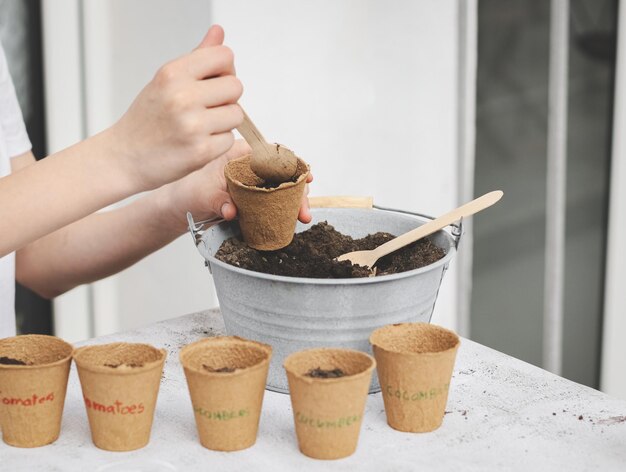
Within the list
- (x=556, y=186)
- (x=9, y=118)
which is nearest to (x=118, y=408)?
(x=9, y=118)

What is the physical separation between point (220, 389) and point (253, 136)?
1.18 ft

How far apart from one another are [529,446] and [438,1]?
5.14ft

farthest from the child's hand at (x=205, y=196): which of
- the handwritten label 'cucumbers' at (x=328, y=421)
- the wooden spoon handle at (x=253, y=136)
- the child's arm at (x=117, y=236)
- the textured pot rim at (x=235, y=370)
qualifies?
the handwritten label 'cucumbers' at (x=328, y=421)

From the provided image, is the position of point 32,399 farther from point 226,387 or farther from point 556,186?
point 556,186

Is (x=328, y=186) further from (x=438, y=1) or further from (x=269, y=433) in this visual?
(x=269, y=433)

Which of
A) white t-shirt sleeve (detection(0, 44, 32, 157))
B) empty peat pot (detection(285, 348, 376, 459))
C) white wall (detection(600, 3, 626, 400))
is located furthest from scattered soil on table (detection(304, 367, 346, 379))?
white wall (detection(600, 3, 626, 400))

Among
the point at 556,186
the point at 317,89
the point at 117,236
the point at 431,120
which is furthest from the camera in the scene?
the point at 556,186

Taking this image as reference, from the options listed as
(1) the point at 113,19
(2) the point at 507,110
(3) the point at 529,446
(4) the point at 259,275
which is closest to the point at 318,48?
(1) the point at 113,19

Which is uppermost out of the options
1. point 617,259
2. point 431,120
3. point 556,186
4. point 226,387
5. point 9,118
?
point 9,118

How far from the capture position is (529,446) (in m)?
0.89

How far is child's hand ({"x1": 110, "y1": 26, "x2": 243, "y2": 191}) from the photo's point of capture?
3.06 feet

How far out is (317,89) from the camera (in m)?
1.99

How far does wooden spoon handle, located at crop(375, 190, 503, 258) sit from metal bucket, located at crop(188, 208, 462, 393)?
5cm

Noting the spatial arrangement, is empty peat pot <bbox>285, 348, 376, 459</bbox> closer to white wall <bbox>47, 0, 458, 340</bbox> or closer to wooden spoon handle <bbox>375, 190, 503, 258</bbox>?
wooden spoon handle <bbox>375, 190, 503, 258</bbox>
